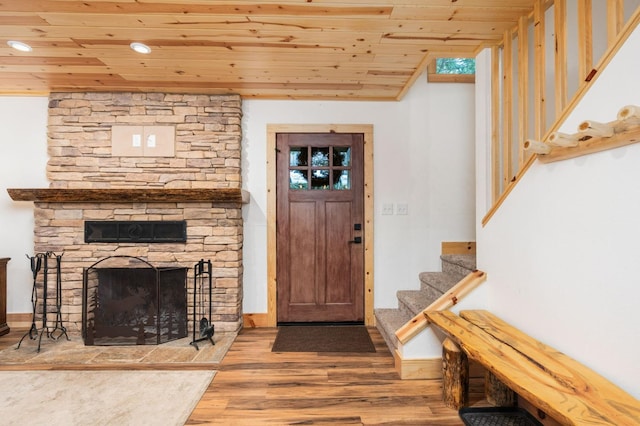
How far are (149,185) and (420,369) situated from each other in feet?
9.64

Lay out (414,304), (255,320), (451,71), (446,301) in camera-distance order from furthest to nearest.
Result: (451,71)
(255,320)
(414,304)
(446,301)

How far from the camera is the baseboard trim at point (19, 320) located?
352 cm

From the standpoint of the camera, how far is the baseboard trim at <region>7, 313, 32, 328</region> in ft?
11.5

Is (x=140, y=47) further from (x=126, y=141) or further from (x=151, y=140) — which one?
(x=126, y=141)

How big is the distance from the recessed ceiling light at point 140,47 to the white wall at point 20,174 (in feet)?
5.53

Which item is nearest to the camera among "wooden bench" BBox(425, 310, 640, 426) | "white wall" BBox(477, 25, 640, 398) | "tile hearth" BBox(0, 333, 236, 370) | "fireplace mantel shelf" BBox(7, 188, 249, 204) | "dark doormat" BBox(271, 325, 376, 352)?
"wooden bench" BBox(425, 310, 640, 426)

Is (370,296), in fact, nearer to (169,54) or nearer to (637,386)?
(637,386)

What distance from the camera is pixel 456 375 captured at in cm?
211

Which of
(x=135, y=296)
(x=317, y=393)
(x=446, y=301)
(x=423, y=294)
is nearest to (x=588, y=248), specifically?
(x=446, y=301)

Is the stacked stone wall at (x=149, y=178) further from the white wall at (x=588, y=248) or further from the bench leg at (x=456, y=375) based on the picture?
the white wall at (x=588, y=248)

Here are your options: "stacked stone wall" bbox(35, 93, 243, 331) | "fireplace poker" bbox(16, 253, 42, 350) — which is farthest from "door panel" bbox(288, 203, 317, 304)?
"fireplace poker" bbox(16, 253, 42, 350)

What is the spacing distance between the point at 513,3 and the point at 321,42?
1226 millimetres

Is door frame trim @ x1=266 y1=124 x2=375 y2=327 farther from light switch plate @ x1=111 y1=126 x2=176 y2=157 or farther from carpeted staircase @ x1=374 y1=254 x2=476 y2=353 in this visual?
light switch plate @ x1=111 y1=126 x2=176 y2=157

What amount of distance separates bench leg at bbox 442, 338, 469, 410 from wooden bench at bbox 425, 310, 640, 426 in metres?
0.03
